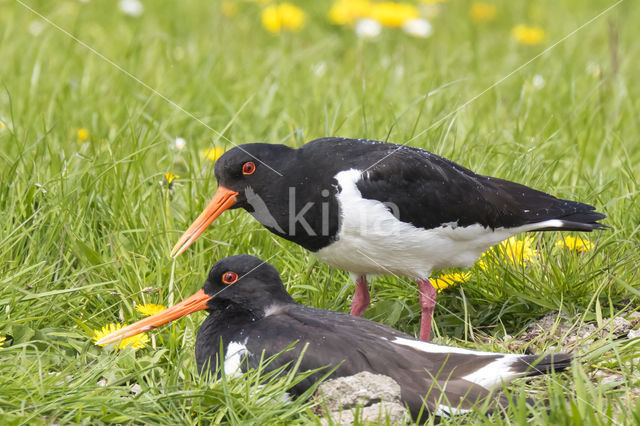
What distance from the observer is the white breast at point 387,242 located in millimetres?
3930

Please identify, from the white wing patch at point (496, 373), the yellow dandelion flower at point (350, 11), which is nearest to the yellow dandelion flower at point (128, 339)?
the white wing patch at point (496, 373)

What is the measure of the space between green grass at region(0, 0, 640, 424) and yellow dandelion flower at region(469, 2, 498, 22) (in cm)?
184

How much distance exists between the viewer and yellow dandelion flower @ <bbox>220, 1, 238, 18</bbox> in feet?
29.1

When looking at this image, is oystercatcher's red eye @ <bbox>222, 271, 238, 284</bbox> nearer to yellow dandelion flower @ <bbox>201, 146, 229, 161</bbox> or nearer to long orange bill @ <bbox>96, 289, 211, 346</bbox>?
long orange bill @ <bbox>96, 289, 211, 346</bbox>

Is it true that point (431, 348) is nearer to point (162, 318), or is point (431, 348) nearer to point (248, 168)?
point (162, 318)

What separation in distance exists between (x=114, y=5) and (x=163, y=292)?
17.8 ft

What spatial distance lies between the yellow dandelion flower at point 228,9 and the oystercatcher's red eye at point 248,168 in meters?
5.02

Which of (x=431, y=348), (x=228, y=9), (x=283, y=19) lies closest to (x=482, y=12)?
(x=283, y=19)

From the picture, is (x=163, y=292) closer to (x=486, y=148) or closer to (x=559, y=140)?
(x=486, y=148)

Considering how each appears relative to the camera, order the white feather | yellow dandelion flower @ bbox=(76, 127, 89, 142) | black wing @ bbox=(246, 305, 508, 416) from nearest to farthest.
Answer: black wing @ bbox=(246, 305, 508, 416) < the white feather < yellow dandelion flower @ bbox=(76, 127, 89, 142)

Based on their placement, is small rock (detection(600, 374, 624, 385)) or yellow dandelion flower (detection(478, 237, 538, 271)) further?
yellow dandelion flower (detection(478, 237, 538, 271))

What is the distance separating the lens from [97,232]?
4.49 meters

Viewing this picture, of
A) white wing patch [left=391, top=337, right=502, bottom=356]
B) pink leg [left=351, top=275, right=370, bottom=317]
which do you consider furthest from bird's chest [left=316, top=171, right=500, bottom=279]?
white wing patch [left=391, top=337, right=502, bottom=356]

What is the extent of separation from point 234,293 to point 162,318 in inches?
13.2
